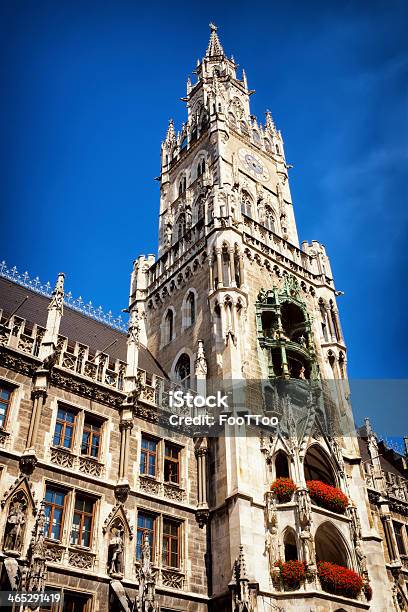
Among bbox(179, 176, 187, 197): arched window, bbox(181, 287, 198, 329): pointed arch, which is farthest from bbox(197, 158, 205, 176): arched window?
bbox(181, 287, 198, 329): pointed arch

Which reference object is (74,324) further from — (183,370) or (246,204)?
(246,204)

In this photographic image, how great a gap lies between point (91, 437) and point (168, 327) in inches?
457

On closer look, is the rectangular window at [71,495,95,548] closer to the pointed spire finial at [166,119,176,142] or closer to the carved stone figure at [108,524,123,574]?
the carved stone figure at [108,524,123,574]

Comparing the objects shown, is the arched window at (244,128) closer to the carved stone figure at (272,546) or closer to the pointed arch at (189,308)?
the pointed arch at (189,308)

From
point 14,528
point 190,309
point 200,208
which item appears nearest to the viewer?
point 14,528

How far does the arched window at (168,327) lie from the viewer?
3362cm

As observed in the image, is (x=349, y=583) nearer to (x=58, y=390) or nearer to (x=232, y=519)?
(x=232, y=519)

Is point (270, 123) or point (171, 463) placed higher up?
point (270, 123)

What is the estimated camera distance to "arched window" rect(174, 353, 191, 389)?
30.6m

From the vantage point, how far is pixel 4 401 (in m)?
21.6

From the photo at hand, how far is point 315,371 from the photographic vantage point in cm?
3097

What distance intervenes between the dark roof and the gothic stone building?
0.42ft

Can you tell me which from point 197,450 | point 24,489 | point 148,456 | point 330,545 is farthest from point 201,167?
point 24,489

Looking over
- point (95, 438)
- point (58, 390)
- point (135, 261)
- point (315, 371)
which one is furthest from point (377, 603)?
point (135, 261)
